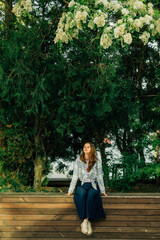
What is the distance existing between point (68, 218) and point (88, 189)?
0.55m

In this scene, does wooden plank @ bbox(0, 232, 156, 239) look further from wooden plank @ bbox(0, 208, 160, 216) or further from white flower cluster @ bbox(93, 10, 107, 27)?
white flower cluster @ bbox(93, 10, 107, 27)

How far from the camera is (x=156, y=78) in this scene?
31.8 feet

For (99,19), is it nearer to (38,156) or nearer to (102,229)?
(102,229)

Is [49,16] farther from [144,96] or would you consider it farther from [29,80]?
[144,96]

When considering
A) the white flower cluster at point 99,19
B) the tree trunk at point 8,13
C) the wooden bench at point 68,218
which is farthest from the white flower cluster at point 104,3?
the tree trunk at point 8,13

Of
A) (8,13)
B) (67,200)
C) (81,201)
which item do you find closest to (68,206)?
(67,200)

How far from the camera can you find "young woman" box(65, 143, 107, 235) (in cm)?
402

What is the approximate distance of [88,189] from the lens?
163 inches

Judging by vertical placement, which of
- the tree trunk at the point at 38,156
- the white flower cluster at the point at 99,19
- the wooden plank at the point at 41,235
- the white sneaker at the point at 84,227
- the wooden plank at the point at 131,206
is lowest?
the wooden plank at the point at 41,235

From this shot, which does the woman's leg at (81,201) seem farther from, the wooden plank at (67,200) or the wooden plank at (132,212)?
the wooden plank at (132,212)

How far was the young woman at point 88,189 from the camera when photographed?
4.02 m

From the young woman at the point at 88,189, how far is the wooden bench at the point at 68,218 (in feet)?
0.59

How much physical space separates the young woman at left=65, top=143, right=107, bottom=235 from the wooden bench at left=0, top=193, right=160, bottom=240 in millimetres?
181

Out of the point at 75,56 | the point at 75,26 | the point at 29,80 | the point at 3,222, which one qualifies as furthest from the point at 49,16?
the point at 3,222
